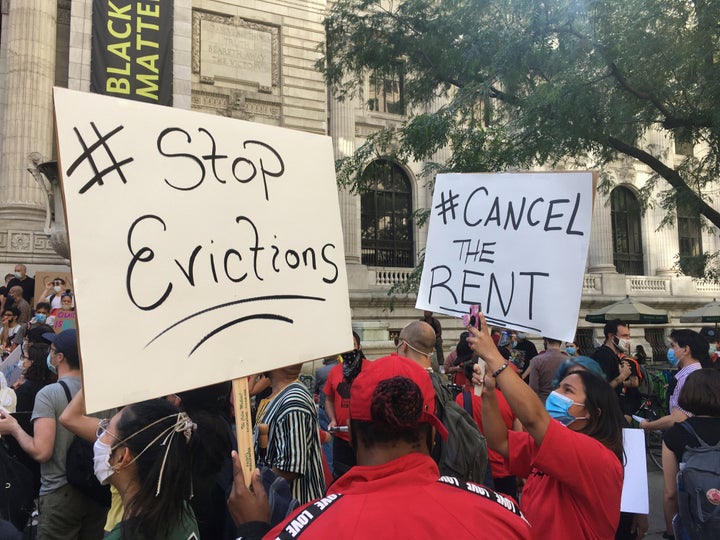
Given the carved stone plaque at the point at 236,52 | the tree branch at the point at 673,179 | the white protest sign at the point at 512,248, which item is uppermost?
the carved stone plaque at the point at 236,52

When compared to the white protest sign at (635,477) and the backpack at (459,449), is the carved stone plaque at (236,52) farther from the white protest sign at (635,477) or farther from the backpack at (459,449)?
the white protest sign at (635,477)

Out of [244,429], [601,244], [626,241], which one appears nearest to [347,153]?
[601,244]

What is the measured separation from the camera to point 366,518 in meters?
1.40

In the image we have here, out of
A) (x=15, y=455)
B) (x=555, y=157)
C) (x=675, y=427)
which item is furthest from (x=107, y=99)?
(x=555, y=157)

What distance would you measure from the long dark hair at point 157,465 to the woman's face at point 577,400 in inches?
62.9

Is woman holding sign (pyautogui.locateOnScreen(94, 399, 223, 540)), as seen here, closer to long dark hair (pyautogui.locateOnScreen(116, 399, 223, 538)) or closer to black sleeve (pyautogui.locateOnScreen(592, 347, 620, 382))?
long dark hair (pyautogui.locateOnScreen(116, 399, 223, 538))

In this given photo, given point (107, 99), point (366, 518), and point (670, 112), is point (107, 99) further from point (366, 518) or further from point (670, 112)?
point (670, 112)

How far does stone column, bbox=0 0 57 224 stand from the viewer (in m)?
15.8

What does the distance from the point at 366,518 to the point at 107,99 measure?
5.28 ft

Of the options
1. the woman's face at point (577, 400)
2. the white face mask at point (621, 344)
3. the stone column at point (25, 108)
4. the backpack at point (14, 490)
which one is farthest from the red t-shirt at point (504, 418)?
the stone column at point (25, 108)

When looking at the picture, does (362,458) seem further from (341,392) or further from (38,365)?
(341,392)

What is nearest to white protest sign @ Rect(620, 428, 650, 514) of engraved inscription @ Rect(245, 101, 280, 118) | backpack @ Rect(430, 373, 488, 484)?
backpack @ Rect(430, 373, 488, 484)

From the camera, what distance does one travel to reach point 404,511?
142 cm

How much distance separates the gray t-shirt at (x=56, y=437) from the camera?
3395 mm
